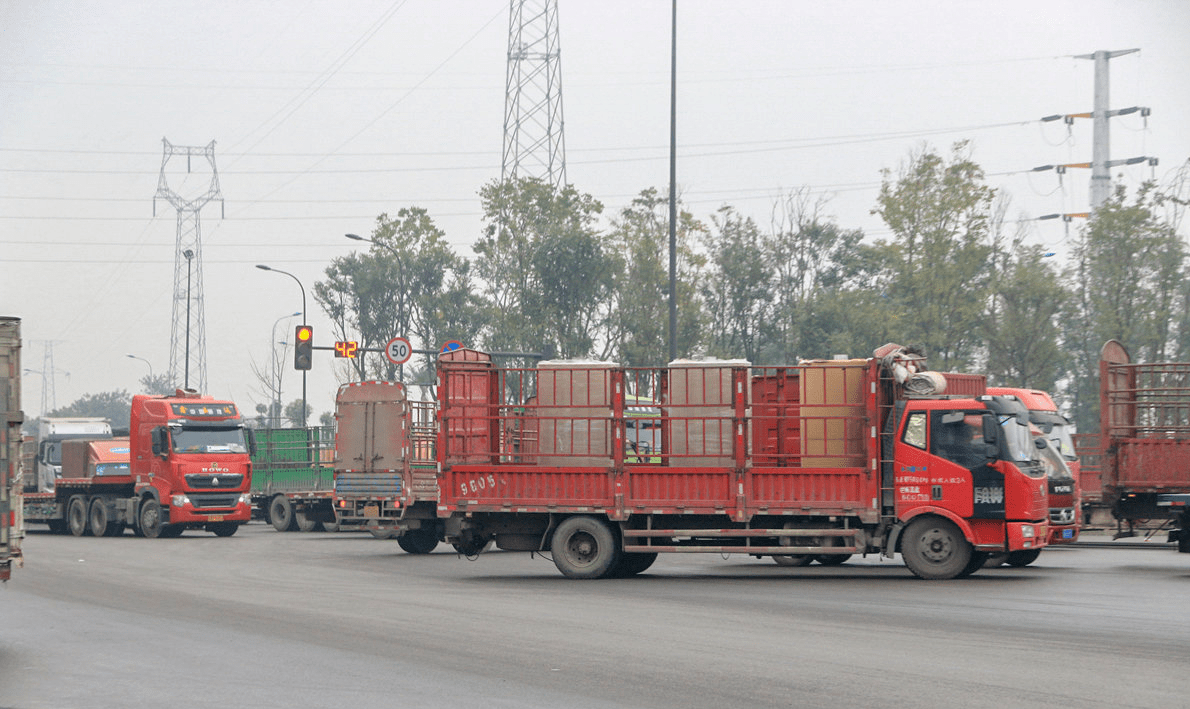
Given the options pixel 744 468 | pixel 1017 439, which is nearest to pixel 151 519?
pixel 744 468

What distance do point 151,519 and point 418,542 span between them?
30.9 ft

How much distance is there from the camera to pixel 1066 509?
1988 centimetres

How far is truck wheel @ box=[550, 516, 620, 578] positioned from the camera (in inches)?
734

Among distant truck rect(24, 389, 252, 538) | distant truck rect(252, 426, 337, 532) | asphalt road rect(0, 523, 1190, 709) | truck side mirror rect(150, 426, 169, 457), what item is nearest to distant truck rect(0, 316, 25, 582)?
asphalt road rect(0, 523, 1190, 709)

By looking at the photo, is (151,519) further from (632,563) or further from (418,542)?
(632,563)

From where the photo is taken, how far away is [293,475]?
1394 inches

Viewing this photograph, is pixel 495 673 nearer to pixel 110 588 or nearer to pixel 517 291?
pixel 110 588

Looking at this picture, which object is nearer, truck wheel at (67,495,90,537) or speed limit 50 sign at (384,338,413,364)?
truck wheel at (67,495,90,537)

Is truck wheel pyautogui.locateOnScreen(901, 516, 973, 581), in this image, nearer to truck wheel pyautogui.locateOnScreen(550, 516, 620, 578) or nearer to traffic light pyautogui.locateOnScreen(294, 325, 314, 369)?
truck wheel pyautogui.locateOnScreen(550, 516, 620, 578)

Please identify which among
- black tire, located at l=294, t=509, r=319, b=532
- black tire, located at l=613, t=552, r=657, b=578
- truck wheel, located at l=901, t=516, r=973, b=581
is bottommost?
black tire, located at l=294, t=509, r=319, b=532

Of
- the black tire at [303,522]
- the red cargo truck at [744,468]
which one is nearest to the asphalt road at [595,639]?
the red cargo truck at [744,468]

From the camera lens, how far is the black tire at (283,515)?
35.7 meters

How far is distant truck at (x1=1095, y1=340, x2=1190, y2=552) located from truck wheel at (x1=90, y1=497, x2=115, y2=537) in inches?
932

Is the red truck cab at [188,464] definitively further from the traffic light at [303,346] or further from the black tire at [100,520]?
the traffic light at [303,346]
